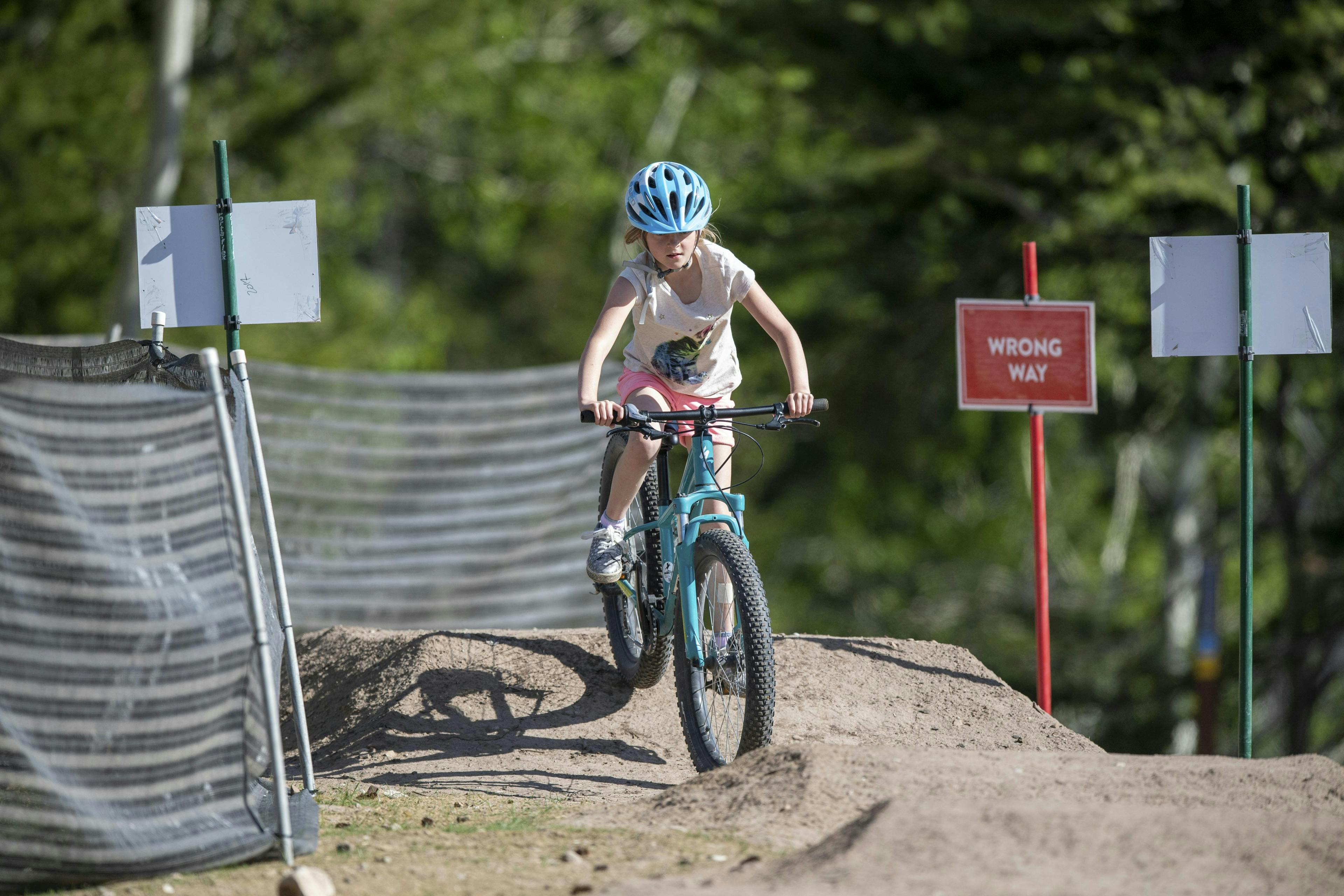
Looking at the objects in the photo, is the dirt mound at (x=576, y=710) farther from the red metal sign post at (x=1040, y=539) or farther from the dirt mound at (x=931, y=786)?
the dirt mound at (x=931, y=786)

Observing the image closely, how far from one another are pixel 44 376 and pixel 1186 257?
14.3 ft

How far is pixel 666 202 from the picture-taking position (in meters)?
5.38

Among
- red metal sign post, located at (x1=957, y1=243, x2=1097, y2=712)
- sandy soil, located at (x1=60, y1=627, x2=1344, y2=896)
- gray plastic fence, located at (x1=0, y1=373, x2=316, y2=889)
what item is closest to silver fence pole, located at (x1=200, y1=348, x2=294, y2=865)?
gray plastic fence, located at (x1=0, y1=373, x2=316, y2=889)

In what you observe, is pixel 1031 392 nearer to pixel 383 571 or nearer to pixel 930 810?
pixel 930 810

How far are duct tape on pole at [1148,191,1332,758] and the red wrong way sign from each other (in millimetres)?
524

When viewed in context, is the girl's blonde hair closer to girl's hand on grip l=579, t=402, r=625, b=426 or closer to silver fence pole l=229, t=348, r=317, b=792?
girl's hand on grip l=579, t=402, r=625, b=426

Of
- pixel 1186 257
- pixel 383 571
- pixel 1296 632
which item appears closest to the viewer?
pixel 1186 257

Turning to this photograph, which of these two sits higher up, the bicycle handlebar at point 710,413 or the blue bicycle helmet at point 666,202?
the blue bicycle helmet at point 666,202

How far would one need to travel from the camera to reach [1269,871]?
13.1ft

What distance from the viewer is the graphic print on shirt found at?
5.78 m

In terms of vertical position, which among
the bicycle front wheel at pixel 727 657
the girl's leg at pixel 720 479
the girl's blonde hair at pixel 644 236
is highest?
the girl's blonde hair at pixel 644 236

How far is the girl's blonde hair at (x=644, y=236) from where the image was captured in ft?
18.2

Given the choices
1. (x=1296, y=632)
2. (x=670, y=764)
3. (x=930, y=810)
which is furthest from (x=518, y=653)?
(x=1296, y=632)

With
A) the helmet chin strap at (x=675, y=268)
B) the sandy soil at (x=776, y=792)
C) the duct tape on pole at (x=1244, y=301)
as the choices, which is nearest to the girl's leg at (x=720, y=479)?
the helmet chin strap at (x=675, y=268)
